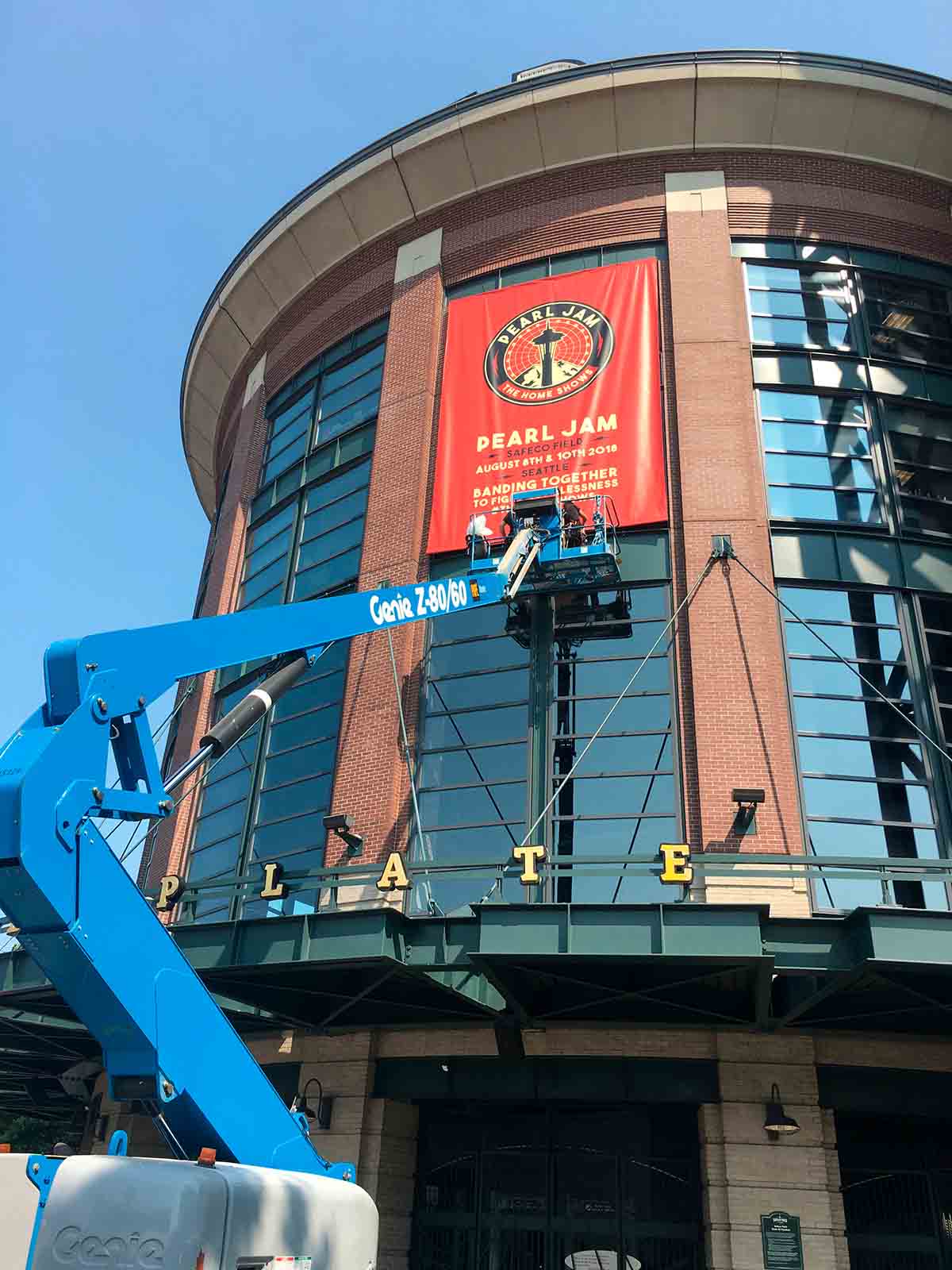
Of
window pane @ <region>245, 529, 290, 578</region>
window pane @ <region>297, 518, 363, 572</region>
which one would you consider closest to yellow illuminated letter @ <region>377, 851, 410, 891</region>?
window pane @ <region>297, 518, 363, 572</region>

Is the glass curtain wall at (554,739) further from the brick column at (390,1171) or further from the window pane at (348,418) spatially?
the window pane at (348,418)

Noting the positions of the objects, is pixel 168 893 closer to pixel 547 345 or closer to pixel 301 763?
pixel 301 763

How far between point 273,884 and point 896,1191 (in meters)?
9.66

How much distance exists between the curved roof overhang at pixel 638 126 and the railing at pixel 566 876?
51.0 feet

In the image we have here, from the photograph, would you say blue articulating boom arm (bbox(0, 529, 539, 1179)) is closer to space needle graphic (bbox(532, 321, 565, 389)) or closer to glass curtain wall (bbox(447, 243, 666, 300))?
space needle graphic (bbox(532, 321, 565, 389))

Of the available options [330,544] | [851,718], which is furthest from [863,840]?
[330,544]

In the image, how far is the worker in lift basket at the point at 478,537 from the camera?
59.3 feet

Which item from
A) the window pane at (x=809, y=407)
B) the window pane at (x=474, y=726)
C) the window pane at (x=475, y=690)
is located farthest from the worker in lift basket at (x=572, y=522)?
the window pane at (x=809, y=407)

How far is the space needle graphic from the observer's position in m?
20.6

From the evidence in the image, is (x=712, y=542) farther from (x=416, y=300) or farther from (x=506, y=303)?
(x=416, y=300)

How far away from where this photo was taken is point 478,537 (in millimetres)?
18250

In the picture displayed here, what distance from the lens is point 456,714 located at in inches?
729

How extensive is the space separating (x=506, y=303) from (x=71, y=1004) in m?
17.8

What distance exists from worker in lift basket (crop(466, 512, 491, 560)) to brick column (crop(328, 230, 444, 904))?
6.33 feet
